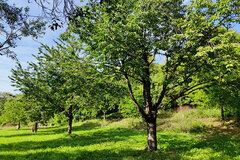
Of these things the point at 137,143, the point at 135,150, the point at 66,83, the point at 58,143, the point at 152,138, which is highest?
the point at 66,83

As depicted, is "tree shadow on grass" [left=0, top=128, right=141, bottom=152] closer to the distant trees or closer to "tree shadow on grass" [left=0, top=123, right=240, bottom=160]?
"tree shadow on grass" [left=0, top=123, right=240, bottom=160]

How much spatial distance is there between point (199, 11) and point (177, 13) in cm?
168

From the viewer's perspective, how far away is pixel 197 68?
8711 millimetres

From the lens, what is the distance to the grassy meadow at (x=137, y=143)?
841 centimetres

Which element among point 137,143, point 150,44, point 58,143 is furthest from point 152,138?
point 58,143

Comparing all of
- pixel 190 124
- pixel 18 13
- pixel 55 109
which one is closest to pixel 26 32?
pixel 18 13

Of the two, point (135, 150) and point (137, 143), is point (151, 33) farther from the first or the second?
point (137, 143)

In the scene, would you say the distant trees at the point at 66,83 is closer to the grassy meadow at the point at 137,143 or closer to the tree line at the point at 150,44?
the tree line at the point at 150,44

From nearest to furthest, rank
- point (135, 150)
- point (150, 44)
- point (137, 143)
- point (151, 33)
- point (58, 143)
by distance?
point (150, 44) → point (151, 33) → point (135, 150) → point (137, 143) → point (58, 143)

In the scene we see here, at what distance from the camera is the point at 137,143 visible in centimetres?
1193

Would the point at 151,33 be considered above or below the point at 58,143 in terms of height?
above

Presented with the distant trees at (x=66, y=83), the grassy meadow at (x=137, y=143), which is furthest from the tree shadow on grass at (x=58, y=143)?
the distant trees at (x=66, y=83)

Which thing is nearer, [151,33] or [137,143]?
[151,33]

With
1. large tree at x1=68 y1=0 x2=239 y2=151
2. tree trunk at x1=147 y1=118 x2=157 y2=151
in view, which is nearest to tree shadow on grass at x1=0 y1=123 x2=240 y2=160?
tree trunk at x1=147 y1=118 x2=157 y2=151
